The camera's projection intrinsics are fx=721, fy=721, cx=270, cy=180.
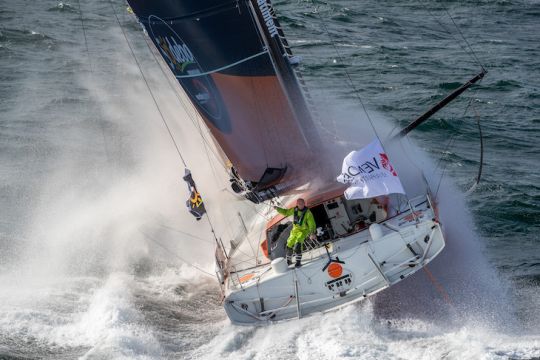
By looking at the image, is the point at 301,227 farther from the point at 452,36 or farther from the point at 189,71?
the point at 452,36

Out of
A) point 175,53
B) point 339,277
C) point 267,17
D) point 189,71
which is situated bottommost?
point 339,277

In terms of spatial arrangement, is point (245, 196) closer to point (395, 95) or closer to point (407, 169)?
point (407, 169)

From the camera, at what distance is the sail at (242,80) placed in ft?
38.3

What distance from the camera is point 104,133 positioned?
20.5m

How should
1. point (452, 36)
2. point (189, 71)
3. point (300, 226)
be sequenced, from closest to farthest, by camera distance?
1. point (300, 226)
2. point (189, 71)
3. point (452, 36)

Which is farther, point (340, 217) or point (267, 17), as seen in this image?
point (340, 217)

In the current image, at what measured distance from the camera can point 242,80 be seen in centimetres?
1209

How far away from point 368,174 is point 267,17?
120 inches

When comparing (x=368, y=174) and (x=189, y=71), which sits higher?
(x=189, y=71)

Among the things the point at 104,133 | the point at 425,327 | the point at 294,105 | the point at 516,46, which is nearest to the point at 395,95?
the point at 516,46

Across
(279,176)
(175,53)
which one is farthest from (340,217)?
(175,53)

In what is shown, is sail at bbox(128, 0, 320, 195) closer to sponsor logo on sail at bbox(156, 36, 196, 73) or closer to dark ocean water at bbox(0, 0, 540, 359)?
sponsor logo on sail at bbox(156, 36, 196, 73)

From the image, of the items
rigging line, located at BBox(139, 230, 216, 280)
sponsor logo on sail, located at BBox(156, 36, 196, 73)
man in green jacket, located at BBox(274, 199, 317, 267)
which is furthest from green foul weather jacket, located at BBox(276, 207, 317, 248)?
sponsor logo on sail, located at BBox(156, 36, 196, 73)

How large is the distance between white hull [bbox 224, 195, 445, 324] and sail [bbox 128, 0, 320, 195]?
80.3 inches
